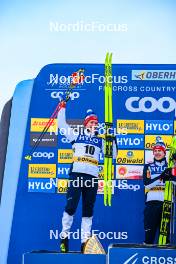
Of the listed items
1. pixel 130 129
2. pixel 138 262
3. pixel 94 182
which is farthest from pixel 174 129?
pixel 138 262

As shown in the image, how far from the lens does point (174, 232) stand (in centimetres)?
277

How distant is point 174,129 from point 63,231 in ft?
2.31

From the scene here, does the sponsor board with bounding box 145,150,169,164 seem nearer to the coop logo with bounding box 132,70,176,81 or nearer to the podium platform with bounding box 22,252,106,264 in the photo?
the coop logo with bounding box 132,70,176,81

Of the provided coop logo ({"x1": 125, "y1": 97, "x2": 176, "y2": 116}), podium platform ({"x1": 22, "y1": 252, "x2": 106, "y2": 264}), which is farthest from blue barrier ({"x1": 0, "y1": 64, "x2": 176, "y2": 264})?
podium platform ({"x1": 22, "y1": 252, "x2": 106, "y2": 264})

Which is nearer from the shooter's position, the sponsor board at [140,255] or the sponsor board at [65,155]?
the sponsor board at [140,255]

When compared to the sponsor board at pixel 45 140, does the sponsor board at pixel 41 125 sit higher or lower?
higher

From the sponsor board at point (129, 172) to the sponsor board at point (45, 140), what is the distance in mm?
322

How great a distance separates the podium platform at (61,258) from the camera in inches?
101

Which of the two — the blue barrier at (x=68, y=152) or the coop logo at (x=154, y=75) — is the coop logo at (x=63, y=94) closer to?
the blue barrier at (x=68, y=152)

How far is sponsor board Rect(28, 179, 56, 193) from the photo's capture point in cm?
279

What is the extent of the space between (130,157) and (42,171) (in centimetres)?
42
